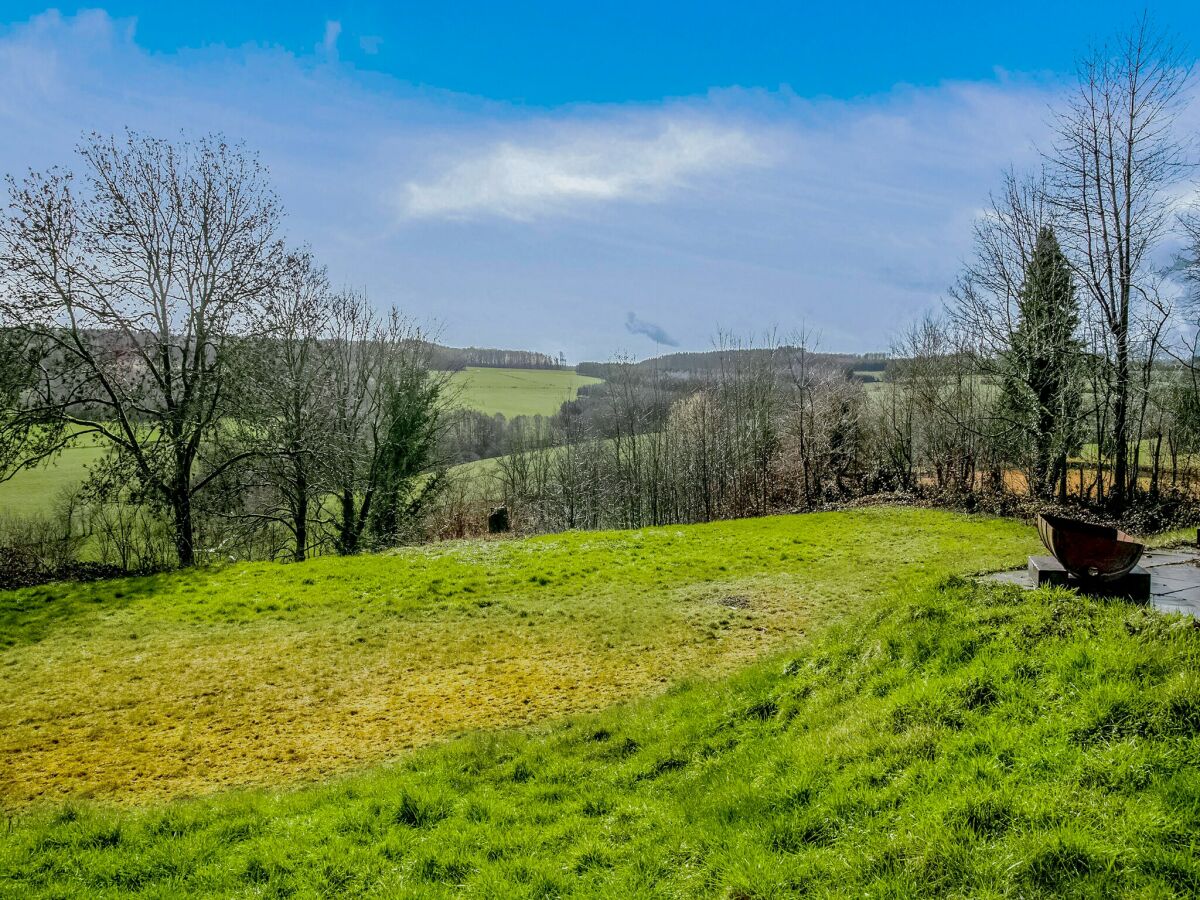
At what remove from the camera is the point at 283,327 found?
69.3ft

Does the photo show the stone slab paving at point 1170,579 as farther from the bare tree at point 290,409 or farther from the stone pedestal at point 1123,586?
the bare tree at point 290,409

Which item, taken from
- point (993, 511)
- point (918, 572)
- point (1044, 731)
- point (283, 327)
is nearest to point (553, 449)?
point (283, 327)

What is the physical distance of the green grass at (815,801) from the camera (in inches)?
133

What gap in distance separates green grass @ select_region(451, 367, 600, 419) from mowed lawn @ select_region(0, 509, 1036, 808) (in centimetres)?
4016

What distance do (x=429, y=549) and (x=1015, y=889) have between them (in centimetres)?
1587

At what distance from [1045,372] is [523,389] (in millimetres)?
54218

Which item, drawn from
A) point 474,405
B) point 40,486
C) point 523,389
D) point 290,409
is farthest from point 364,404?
point 523,389

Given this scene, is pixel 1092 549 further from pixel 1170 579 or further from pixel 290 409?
pixel 290 409

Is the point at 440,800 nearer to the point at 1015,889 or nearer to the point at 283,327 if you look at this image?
the point at 1015,889

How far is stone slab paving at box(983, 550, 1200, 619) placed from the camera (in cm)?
609

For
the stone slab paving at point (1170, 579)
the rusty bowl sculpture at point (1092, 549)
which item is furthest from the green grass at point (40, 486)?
Answer: the rusty bowl sculpture at point (1092, 549)

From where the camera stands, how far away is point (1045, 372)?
77.4 ft

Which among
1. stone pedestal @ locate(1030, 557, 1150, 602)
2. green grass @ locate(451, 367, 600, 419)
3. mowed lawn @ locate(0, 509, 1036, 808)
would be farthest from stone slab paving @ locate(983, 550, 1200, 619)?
green grass @ locate(451, 367, 600, 419)

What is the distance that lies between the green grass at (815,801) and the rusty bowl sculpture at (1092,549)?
0.56 metres
